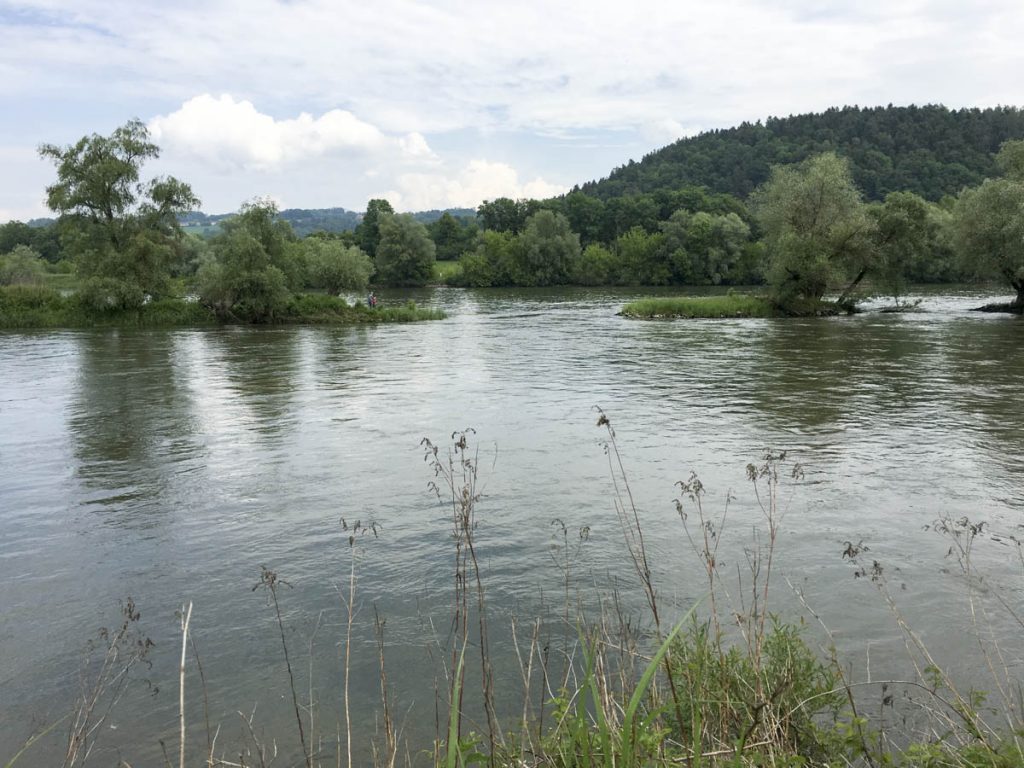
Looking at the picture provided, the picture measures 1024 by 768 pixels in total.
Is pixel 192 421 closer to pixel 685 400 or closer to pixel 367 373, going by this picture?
pixel 367 373

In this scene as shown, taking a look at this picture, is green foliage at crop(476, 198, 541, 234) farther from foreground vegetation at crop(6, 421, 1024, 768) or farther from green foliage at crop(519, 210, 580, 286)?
foreground vegetation at crop(6, 421, 1024, 768)

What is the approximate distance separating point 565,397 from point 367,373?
10.4 metres

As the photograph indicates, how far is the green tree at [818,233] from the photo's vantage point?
187 feet

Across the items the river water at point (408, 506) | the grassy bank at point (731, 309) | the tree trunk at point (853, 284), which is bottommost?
the river water at point (408, 506)

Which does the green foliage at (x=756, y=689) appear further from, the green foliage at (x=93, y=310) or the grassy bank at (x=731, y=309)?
the green foliage at (x=93, y=310)

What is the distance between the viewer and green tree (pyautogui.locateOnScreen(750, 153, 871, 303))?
187ft

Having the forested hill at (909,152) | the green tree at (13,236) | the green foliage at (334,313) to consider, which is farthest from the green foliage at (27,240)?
the forested hill at (909,152)

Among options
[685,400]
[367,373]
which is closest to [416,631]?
[685,400]

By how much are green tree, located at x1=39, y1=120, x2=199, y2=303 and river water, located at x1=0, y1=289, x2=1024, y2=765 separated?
25.6 meters

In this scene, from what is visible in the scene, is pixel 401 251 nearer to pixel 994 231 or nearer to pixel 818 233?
pixel 818 233

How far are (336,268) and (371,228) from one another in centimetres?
10468

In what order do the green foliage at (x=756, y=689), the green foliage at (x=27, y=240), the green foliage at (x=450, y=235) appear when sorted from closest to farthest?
1. the green foliage at (x=756, y=689)
2. the green foliage at (x=27, y=240)
3. the green foliage at (x=450, y=235)

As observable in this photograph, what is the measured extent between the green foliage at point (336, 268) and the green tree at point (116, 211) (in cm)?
989

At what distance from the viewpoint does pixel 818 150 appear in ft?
609
